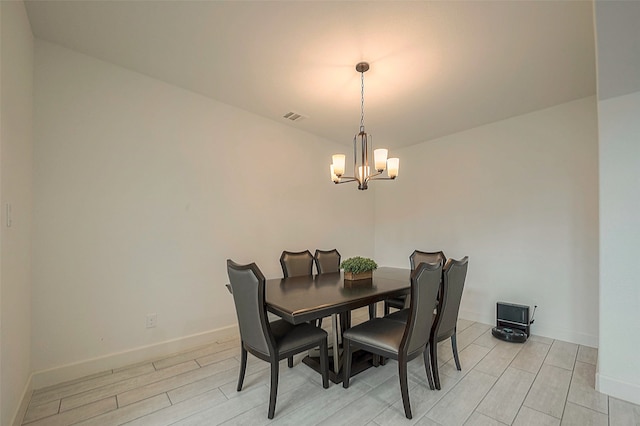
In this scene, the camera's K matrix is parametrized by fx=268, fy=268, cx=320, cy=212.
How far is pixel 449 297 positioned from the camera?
6.80 ft

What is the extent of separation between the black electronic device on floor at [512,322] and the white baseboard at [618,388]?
92cm

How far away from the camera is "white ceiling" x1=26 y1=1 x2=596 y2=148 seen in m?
1.82

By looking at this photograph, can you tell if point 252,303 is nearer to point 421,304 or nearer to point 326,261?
point 421,304

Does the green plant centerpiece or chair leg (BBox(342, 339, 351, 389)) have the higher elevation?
the green plant centerpiece

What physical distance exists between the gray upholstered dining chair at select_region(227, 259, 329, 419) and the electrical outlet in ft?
3.80

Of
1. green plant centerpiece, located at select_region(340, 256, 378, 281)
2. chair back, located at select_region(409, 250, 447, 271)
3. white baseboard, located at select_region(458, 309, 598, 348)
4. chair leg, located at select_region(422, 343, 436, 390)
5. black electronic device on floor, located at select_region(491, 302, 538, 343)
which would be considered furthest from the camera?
chair back, located at select_region(409, 250, 447, 271)

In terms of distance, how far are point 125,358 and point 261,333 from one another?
62.9 inches

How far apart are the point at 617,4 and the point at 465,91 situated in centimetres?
147

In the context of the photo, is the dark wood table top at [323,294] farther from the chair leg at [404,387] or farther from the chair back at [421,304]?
the chair leg at [404,387]

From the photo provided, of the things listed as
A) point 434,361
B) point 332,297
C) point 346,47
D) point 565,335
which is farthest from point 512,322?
point 346,47

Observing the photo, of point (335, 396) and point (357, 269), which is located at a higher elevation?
point (357, 269)

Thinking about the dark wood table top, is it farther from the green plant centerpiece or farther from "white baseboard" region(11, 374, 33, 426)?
"white baseboard" region(11, 374, 33, 426)

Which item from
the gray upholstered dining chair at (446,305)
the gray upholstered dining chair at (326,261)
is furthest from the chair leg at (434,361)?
the gray upholstered dining chair at (326,261)

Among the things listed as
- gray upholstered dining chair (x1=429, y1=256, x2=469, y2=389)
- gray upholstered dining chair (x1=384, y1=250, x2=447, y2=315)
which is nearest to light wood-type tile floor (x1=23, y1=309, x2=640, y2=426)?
gray upholstered dining chair (x1=429, y1=256, x2=469, y2=389)
